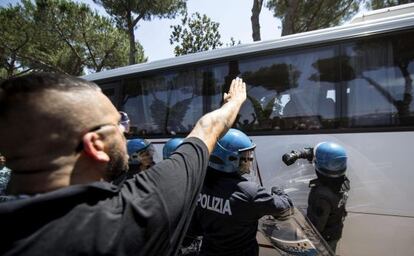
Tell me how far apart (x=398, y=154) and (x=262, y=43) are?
181cm

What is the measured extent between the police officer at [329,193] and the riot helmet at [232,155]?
0.91 metres

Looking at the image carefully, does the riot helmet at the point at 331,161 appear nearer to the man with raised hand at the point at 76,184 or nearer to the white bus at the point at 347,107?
the white bus at the point at 347,107

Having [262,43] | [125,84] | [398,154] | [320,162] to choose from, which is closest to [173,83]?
[125,84]

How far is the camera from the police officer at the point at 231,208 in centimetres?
247

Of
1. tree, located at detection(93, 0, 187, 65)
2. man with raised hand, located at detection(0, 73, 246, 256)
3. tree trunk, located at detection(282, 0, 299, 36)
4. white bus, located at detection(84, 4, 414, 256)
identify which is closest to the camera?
man with raised hand, located at detection(0, 73, 246, 256)

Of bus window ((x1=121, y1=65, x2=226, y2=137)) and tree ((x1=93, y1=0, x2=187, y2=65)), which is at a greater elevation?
tree ((x1=93, y1=0, x2=187, y2=65))

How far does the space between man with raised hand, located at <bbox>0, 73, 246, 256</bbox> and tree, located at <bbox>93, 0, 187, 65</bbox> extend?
16.0m

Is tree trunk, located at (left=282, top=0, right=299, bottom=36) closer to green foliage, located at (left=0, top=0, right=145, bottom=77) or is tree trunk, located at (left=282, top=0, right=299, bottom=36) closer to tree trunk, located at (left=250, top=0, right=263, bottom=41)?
tree trunk, located at (left=250, top=0, right=263, bottom=41)

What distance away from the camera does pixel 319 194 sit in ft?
11.2

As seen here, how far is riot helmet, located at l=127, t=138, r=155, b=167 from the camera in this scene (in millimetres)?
4352

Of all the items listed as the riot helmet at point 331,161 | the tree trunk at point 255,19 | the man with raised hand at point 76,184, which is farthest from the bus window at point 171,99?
the tree trunk at point 255,19

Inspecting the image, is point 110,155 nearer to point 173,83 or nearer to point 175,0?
point 173,83

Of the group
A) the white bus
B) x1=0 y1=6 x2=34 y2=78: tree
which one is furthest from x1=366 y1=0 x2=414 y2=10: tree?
x1=0 y1=6 x2=34 y2=78: tree

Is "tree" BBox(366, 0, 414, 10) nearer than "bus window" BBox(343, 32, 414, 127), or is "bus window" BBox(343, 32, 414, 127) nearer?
"bus window" BBox(343, 32, 414, 127)
